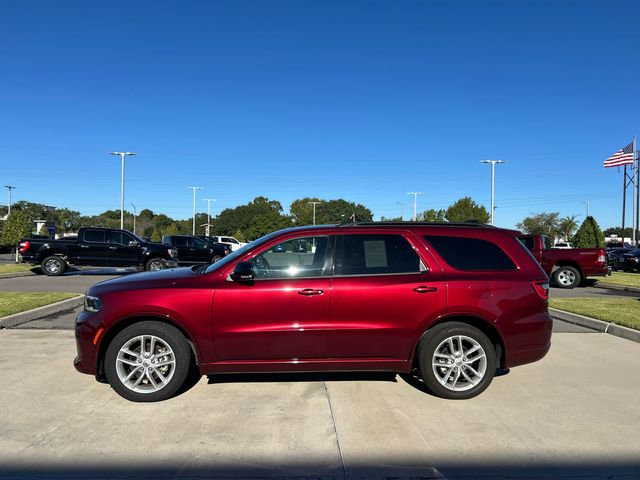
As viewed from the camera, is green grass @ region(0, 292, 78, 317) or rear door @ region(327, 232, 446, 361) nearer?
rear door @ region(327, 232, 446, 361)

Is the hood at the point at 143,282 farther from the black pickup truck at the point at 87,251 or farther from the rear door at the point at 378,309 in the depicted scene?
the black pickup truck at the point at 87,251

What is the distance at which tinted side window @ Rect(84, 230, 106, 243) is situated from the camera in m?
18.1

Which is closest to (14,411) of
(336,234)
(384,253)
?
(336,234)

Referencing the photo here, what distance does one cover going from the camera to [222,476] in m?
3.22

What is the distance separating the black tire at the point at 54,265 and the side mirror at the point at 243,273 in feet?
53.4

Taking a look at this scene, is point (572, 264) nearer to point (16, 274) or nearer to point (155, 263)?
point (155, 263)

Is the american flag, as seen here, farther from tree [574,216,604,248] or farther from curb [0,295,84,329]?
curb [0,295,84,329]

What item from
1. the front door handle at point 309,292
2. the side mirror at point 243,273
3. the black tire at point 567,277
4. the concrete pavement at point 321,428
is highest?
the side mirror at point 243,273

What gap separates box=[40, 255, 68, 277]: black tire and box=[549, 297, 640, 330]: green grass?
17077 millimetres

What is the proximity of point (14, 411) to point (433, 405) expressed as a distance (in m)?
4.00

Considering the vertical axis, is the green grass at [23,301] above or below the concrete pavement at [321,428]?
above

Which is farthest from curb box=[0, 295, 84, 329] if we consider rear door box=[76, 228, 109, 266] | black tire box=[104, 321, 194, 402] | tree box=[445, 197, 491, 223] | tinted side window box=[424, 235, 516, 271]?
tree box=[445, 197, 491, 223]

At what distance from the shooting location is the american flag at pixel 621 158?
33250 millimetres

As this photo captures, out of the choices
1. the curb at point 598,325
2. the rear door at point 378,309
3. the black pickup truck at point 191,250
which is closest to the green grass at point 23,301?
the rear door at point 378,309
